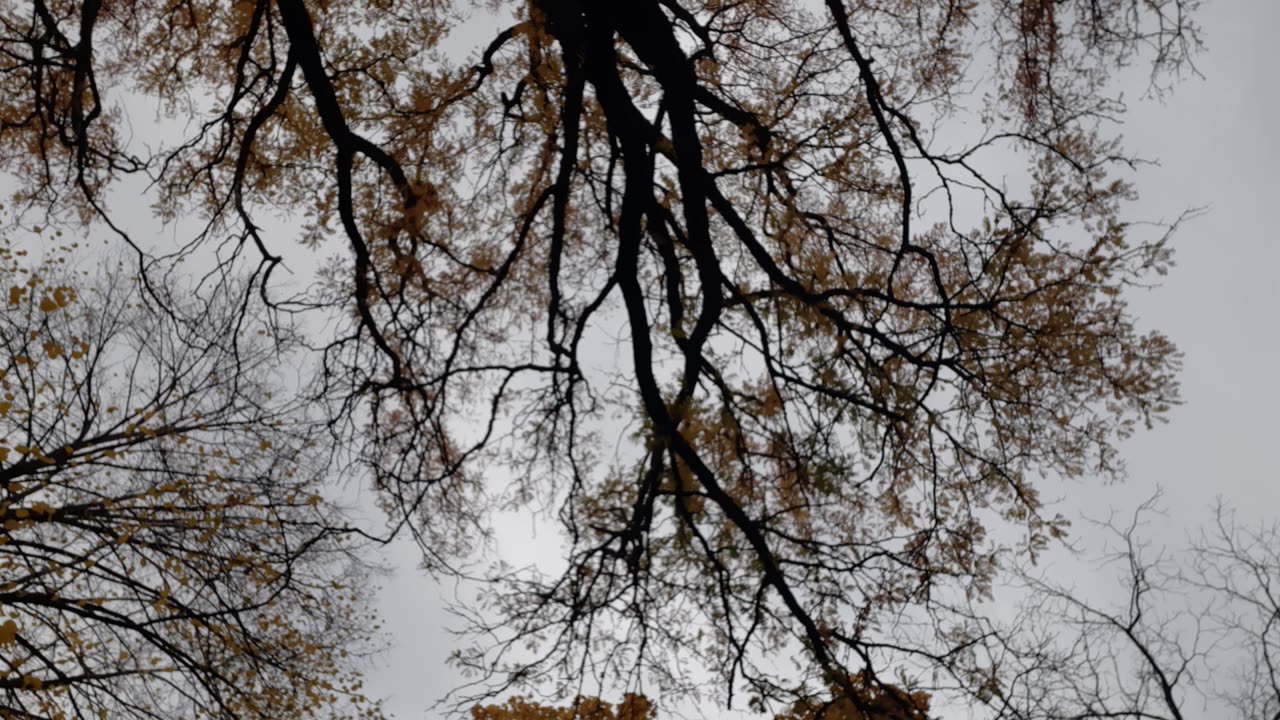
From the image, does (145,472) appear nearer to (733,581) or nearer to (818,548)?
(733,581)

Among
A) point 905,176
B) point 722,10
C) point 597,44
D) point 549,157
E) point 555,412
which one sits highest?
point 722,10

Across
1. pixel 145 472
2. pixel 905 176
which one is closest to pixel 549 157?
pixel 905 176

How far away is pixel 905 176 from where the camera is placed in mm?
5395

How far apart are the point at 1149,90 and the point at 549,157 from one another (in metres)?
4.26

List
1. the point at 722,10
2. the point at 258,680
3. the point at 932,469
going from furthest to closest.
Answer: the point at 722,10, the point at 258,680, the point at 932,469

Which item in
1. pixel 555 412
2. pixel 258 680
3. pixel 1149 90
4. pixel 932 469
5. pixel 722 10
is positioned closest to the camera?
pixel 1149 90

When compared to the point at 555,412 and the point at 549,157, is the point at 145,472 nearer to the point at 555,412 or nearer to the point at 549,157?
the point at 555,412

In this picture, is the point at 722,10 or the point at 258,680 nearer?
the point at 258,680

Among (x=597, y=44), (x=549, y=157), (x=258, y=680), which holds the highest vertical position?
(x=549, y=157)

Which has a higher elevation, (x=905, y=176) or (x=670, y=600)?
(x=905, y=176)

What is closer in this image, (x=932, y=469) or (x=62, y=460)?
(x=932, y=469)

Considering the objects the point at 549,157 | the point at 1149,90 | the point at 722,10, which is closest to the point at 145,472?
the point at 549,157

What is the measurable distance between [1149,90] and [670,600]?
440cm

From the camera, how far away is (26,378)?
7.58m
